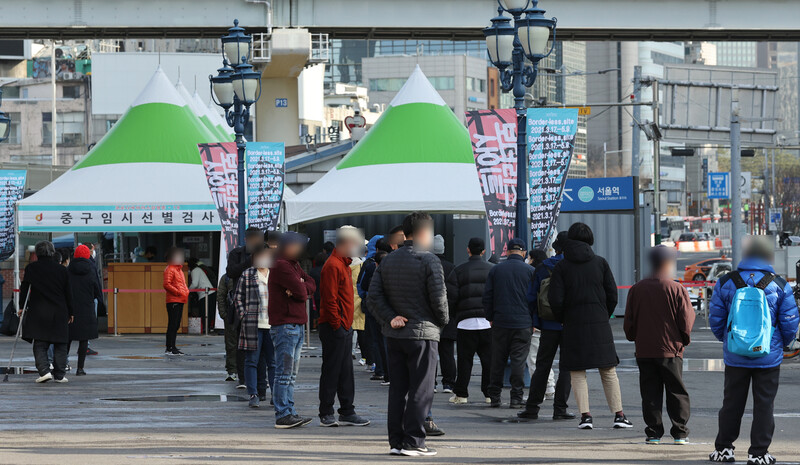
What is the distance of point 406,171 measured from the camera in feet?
86.1

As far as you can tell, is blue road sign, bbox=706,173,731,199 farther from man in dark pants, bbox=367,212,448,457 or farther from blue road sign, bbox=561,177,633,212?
man in dark pants, bbox=367,212,448,457

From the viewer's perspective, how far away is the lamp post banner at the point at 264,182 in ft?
77.0

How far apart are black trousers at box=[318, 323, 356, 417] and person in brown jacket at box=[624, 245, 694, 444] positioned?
2513mm

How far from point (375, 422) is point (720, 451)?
12.0 ft

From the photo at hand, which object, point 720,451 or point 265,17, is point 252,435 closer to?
point 720,451

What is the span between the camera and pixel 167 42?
9069 centimetres

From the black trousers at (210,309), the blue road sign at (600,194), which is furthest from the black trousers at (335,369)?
the blue road sign at (600,194)

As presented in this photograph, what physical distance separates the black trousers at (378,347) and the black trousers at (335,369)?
4.62 meters

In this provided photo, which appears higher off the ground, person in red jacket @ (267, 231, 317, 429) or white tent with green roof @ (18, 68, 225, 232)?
white tent with green roof @ (18, 68, 225, 232)

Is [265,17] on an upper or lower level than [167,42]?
lower

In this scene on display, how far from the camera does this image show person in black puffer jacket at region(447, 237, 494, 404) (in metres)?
14.2

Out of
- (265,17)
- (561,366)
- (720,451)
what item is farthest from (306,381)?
(265,17)

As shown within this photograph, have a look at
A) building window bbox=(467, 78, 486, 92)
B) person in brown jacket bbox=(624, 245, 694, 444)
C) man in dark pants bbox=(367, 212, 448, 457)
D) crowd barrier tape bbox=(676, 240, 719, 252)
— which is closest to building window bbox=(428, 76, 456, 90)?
building window bbox=(467, 78, 486, 92)

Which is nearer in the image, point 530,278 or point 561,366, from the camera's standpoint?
point 561,366
